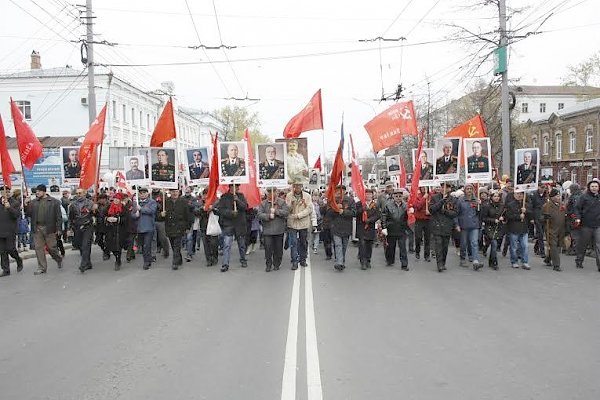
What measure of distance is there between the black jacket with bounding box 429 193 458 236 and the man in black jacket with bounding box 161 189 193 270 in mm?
5298

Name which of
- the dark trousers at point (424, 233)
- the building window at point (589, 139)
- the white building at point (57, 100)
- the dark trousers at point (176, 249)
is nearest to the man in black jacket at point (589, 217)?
the dark trousers at point (424, 233)

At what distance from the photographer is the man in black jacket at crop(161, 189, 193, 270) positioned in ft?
39.9

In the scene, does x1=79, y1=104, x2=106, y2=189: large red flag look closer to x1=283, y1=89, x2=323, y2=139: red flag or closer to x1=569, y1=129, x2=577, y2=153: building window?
x1=283, y1=89, x2=323, y2=139: red flag

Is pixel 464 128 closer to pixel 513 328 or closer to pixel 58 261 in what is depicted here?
pixel 513 328

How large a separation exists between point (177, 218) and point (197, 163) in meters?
1.76

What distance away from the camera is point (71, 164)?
1558 cm

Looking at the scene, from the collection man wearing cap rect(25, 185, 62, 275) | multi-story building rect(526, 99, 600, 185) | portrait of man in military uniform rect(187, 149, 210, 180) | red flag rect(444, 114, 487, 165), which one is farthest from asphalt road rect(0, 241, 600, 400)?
multi-story building rect(526, 99, 600, 185)

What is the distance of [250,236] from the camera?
15312 mm

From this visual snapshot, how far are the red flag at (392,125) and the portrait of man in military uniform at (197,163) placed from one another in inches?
160

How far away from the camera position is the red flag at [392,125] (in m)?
13.3

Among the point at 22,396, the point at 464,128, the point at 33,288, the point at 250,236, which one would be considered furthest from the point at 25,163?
the point at 464,128

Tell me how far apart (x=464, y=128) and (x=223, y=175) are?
7028 mm

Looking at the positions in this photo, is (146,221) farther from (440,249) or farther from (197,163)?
(440,249)

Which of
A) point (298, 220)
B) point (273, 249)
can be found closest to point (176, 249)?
point (273, 249)
